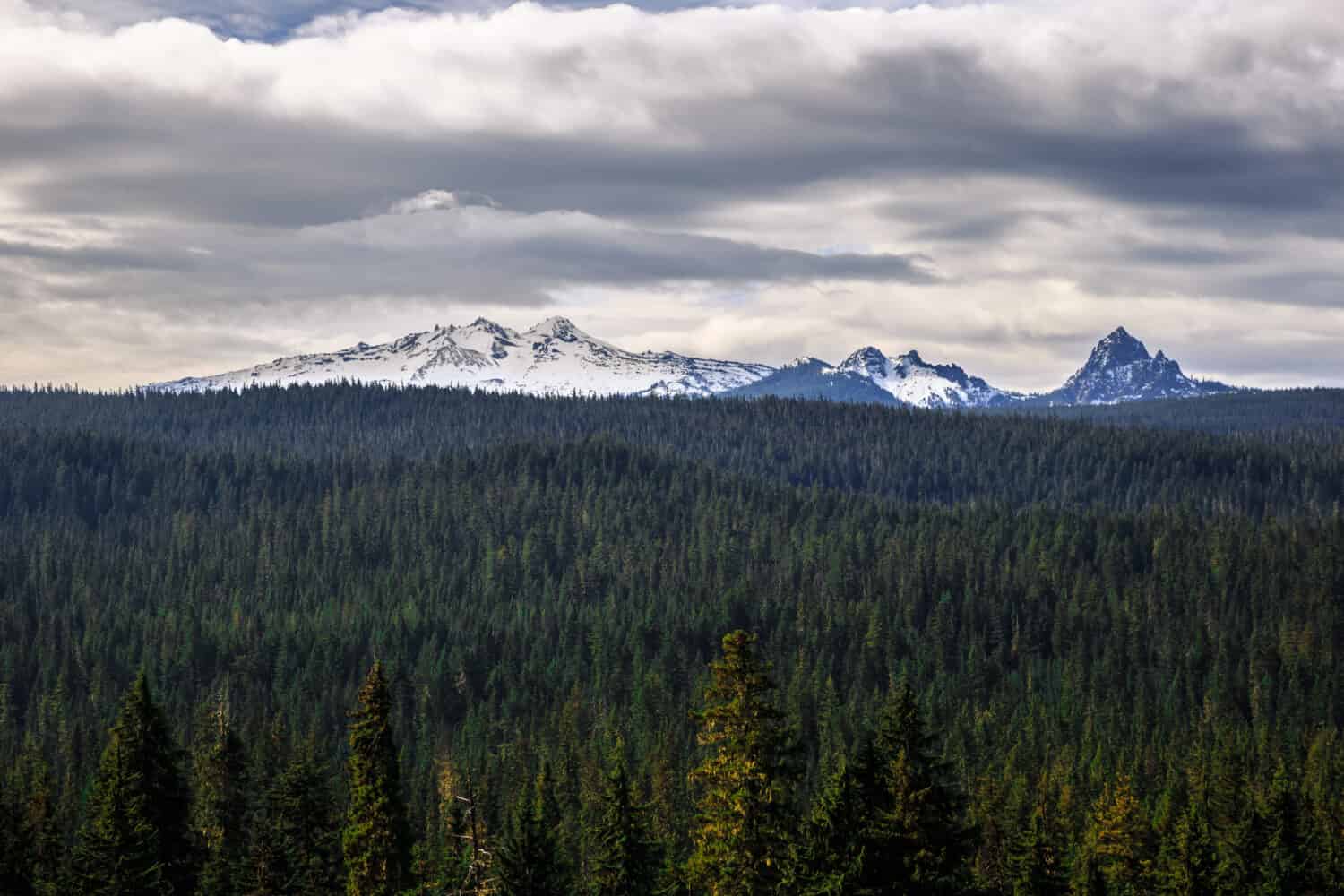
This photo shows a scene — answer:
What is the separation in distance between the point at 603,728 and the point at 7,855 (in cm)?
9039

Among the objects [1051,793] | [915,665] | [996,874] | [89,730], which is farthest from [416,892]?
[915,665]

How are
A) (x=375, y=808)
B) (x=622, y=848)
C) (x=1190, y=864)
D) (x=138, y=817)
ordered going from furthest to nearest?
(x=1190, y=864)
(x=622, y=848)
(x=138, y=817)
(x=375, y=808)

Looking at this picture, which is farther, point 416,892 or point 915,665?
point 915,665

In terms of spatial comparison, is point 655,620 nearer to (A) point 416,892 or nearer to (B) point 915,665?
(B) point 915,665

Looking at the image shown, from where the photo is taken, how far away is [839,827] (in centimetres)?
3912

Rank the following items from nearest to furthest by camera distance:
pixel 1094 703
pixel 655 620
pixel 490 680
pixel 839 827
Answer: pixel 839 827
pixel 1094 703
pixel 490 680
pixel 655 620

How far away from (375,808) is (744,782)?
14.5 metres

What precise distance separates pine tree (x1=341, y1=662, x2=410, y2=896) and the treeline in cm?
7

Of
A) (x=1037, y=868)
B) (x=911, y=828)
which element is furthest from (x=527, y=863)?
(x=1037, y=868)

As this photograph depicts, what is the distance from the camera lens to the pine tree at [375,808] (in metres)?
47.3

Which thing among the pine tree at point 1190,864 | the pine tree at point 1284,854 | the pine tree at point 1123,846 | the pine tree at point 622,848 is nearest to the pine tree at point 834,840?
the pine tree at point 622,848

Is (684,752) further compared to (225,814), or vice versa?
(684,752)

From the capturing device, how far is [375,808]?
4744 cm

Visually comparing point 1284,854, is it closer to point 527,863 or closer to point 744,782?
point 527,863
